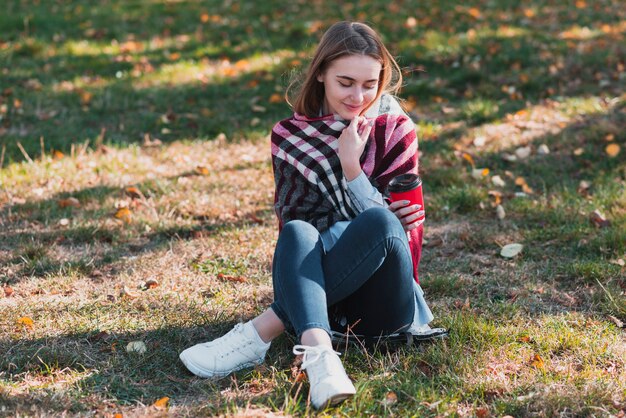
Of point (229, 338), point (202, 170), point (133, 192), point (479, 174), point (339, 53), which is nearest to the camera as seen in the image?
point (229, 338)

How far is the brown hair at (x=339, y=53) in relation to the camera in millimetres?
2785

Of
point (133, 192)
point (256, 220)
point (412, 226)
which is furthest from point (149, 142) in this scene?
point (412, 226)

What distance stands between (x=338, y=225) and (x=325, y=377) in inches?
26.4

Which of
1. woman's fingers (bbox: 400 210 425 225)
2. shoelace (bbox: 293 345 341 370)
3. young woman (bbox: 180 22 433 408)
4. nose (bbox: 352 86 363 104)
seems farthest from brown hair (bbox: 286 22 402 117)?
shoelace (bbox: 293 345 341 370)

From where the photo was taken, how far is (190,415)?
2346 millimetres

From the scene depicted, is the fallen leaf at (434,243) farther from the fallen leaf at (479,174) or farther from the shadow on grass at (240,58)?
the shadow on grass at (240,58)

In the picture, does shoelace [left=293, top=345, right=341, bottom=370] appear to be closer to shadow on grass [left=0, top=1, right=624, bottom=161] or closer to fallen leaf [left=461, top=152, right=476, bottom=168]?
fallen leaf [left=461, top=152, right=476, bottom=168]

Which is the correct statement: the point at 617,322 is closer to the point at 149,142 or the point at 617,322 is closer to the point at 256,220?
the point at 256,220

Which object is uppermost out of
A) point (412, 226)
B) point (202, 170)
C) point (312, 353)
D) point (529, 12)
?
point (412, 226)

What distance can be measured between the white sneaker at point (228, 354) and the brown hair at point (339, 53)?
2.93ft

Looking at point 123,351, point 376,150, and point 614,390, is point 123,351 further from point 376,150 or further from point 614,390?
point 614,390

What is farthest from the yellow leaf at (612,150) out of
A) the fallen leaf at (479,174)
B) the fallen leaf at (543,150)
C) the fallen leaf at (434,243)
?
the fallen leaf at (434,243)

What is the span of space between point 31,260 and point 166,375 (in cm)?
125

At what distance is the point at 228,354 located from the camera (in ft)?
8.64
